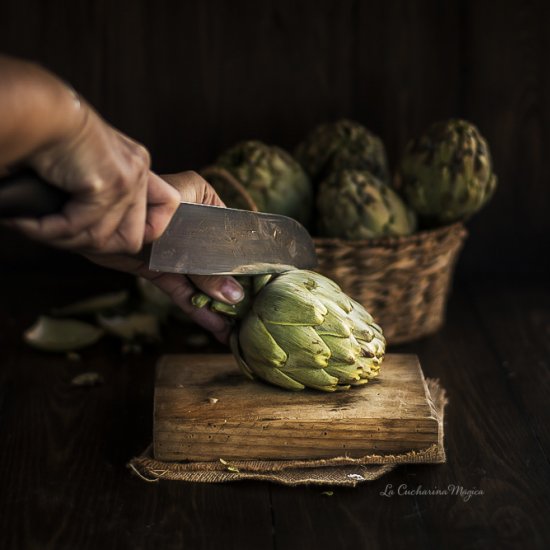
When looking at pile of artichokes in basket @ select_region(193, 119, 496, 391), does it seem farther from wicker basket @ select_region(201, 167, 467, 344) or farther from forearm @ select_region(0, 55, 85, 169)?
forearm @ select_region(0, 55, 85, 169)

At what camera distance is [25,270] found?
1957 mm

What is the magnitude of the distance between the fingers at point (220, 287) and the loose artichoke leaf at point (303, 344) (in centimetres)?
8

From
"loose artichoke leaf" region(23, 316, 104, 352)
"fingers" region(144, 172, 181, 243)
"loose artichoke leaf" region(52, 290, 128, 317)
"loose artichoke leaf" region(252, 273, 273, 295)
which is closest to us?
"fingers" region(144, 172, 181, 243)

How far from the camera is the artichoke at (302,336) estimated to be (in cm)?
119

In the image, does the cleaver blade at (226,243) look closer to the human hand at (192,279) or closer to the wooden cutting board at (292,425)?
the human hand at (192,279)

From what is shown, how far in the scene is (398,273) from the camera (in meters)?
1.51

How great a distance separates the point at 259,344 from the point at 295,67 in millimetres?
798

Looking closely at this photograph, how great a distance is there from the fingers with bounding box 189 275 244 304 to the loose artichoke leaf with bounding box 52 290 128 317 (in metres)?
0.51

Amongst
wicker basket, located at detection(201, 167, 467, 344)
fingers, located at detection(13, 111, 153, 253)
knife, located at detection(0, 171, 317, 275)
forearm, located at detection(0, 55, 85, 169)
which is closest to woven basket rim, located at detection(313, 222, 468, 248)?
wicker basket, located at detection(201, 167, 467, 344)

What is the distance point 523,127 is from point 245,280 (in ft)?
2.80

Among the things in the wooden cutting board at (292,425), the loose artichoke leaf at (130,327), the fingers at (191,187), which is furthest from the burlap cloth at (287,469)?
the loose artichoke leaf at (130,327)

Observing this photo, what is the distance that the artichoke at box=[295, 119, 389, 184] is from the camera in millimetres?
1598

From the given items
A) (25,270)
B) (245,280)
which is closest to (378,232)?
(245,280)

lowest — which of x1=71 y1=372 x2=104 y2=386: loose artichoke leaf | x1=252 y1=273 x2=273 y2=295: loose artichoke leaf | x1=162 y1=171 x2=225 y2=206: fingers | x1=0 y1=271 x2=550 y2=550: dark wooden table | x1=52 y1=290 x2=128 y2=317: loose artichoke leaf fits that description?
x1=52 y1=290 x2=128 y2=317: loose artichoke leaf
